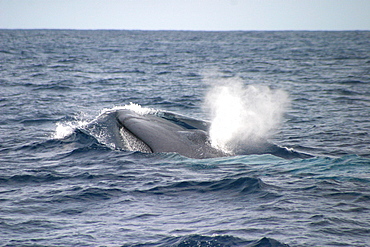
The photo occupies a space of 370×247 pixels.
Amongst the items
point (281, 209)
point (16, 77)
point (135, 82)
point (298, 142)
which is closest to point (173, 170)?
point (281, 209)

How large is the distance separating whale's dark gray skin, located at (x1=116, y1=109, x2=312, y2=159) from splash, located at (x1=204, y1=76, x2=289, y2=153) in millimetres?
355

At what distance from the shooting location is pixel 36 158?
12570 millimetres

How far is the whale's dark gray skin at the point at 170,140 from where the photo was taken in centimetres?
1212

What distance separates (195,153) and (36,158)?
4468mm

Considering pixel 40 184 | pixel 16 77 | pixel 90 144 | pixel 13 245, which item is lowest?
pixel 13 245

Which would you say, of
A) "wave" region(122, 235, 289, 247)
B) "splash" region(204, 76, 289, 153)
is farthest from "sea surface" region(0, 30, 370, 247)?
"splash" region(204, 76, 289, 153)

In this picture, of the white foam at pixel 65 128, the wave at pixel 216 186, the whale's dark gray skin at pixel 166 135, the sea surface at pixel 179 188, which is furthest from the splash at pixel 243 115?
the white foam at pixel 65 128

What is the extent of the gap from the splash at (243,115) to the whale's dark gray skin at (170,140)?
1.16 ft

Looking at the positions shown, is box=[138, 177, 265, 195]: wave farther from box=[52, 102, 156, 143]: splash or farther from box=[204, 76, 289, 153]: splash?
box=[52, 102, 156, 143]: splash

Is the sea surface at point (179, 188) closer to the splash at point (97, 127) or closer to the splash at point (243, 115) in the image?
the splash at point (97, 127)

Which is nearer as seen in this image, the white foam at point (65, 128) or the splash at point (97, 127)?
the splash at point (97, 127)

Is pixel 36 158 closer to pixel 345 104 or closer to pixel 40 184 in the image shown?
pixel 40 184

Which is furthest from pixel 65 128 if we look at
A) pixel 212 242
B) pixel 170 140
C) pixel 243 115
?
pixel 212 242

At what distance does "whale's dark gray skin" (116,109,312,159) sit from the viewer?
12125 millimetres
